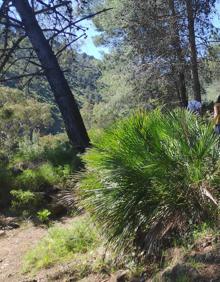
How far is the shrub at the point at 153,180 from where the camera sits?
172 inches

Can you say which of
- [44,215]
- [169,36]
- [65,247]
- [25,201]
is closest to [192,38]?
[169,36]

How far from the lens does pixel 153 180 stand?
458cm

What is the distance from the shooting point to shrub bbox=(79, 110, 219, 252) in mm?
4371

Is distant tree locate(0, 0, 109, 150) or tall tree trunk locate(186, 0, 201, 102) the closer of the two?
distant tree locate(0, 0, 109, 150)

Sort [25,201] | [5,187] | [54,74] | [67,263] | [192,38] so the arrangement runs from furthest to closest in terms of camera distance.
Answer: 1. [192,38]
2. [54,74]
3. [5,187]
4. [25,201]
5. [67,263]

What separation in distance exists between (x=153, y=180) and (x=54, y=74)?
6.38 meters

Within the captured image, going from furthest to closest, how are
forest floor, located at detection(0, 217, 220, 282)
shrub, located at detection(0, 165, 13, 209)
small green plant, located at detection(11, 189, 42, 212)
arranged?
shrub, located at detection(0, 165, 13, 209)
small green plant, located at detection(11, 189, 42, 212)
forest floor, located at detection(0, 217, 220, 282)

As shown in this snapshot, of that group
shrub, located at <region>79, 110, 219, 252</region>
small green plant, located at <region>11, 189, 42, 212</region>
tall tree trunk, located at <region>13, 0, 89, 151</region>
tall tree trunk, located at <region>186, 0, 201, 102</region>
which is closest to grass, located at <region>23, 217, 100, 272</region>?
shrub, located at <region>79, 110, 219, 252</region>

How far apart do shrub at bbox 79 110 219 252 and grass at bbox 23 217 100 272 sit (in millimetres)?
752

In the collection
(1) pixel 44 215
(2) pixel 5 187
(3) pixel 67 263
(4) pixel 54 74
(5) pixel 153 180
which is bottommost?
(3) pixel 67 263

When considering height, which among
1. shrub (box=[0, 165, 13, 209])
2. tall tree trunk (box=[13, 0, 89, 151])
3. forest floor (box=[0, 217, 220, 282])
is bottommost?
forest floor (box=[0, 217, 220, 282])

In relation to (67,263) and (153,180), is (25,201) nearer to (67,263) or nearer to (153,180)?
(67,263)

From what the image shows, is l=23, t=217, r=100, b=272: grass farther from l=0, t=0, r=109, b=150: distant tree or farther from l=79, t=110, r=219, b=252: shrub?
l=0, t=0, r=109, b=150: distant tree

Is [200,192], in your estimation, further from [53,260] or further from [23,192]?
[23,192]
